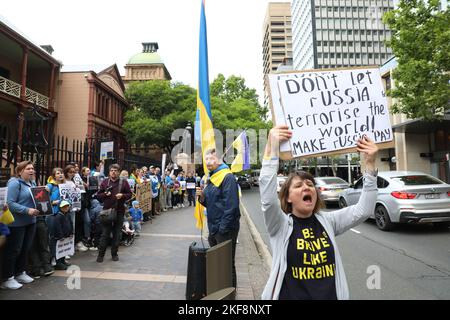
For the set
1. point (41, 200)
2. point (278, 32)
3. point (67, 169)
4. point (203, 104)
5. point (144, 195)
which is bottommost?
point (144, 195)

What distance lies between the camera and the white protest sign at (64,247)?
5.45 metres

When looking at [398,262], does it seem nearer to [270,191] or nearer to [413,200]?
[413,200]

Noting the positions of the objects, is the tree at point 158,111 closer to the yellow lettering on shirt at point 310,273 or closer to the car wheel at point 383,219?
the car wheel at point 383,219

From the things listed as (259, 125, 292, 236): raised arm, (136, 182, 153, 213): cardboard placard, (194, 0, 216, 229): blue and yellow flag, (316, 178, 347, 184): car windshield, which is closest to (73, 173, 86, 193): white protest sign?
(136, 182, 153, 213): cardboard placard

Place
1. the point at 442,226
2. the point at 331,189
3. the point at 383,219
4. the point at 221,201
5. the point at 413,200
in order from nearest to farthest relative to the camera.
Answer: the point at 221,201 < the point at 413,200 < the point at 383,219 < the point at 442,226 < the point at 331,189

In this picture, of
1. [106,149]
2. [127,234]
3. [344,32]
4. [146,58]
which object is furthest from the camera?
[344,32]

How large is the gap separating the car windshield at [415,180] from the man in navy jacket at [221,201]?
6.41 meters

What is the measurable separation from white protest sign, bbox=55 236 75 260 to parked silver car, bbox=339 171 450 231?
763 centimetres

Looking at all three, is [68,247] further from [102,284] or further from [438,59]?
[438,59]

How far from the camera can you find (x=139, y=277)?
16.7 ft

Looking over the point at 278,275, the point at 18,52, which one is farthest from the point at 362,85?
the point at 18,52

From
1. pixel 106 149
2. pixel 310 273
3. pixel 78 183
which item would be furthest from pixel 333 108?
pixel 106 149

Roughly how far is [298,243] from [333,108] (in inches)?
48.0

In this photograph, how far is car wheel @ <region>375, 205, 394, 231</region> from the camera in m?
8.64
